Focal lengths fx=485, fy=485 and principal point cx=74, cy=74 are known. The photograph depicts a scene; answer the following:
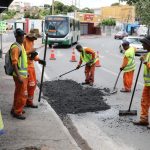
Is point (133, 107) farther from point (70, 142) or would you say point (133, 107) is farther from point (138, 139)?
point (70, 142)

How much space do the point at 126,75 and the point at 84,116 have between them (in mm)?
4695

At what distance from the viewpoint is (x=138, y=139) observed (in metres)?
8.59

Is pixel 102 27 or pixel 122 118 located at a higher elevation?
pixel 122 118

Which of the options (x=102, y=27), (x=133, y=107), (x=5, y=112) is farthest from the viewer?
(x=102, y=27)

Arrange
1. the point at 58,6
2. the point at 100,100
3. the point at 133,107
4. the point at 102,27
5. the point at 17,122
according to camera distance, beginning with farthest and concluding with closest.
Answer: the point at 58,6 < the point at 102,27 < the point at 100,100 < the point at 133,107 < the point at 17,122

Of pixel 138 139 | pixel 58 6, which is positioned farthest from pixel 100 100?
pixel 58 6

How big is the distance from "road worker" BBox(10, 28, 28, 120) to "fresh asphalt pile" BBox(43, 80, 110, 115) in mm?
1632

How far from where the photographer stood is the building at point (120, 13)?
409 ft

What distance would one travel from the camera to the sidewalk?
295 inches

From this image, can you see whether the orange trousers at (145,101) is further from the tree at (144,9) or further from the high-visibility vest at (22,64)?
the tree at (144,9)

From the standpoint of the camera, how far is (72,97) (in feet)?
42.4

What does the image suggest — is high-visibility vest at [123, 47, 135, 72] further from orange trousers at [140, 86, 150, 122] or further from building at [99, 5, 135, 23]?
building at [99, 5, 135, 23]

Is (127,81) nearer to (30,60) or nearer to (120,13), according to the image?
(30,60)

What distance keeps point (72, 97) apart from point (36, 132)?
15.0 ft
